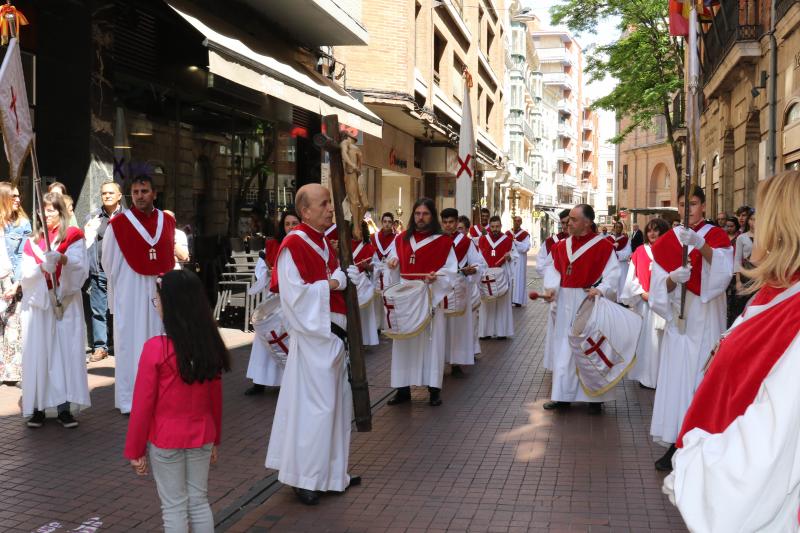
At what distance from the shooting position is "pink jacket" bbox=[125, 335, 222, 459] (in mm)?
4273

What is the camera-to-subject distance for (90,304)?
1143 cm

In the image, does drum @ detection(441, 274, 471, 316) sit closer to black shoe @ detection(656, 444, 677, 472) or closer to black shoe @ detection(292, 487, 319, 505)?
black shoe @ detection(656, 444, 677, 472)

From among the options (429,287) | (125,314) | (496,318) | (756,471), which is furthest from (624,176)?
(756,471)

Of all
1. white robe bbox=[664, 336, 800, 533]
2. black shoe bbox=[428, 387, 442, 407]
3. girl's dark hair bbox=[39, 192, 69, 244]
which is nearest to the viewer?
white robe bbox=[664, 336, 800, 533]

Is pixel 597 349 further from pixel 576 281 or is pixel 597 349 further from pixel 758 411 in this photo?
pixel 758 411

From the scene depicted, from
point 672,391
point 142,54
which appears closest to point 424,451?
point 672,391

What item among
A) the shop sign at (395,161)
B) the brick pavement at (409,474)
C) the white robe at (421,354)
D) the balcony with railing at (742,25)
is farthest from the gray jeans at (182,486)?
the shop sign at (395,161)

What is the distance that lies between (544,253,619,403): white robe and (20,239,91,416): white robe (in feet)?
14.1

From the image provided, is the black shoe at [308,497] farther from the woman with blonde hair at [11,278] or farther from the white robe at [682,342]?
the woman with blonde hair at [11,278]

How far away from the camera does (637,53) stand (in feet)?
111

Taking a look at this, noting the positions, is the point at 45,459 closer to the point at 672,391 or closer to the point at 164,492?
the point at 164,492

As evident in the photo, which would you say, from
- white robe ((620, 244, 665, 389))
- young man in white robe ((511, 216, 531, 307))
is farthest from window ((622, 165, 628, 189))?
white robe ((620, 244, 665, 389))

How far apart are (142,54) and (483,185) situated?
121ft

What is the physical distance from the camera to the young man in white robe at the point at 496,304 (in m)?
14.6
